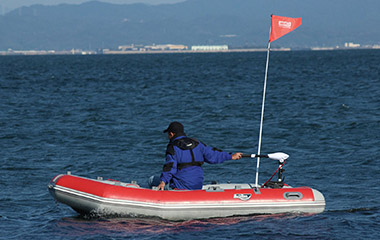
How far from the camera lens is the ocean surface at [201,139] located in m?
9.27

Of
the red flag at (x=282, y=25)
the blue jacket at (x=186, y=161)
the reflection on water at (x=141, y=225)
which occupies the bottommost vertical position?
the reflection on water at (x=141, y=225)

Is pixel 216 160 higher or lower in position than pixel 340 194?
higher

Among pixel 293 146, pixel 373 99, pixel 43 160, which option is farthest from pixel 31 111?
pixel 373 99

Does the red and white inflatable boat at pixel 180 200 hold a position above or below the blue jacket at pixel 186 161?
below

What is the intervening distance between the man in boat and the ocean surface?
67 cm

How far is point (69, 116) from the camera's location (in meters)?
25.4

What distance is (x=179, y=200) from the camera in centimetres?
931

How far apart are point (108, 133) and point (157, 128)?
1985 mm

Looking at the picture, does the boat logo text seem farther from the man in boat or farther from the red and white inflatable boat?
the man in boat

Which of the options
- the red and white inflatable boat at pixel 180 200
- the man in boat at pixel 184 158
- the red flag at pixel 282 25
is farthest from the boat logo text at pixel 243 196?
A: the red flag at pixel 282 25

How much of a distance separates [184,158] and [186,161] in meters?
0.06

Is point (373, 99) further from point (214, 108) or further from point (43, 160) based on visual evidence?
point (43, 160)

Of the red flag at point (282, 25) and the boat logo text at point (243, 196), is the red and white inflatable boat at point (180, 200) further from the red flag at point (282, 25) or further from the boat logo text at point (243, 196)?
the red flag at point (282, 25)

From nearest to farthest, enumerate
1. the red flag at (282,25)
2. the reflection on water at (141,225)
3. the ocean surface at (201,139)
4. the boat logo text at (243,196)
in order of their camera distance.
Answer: the reflection on water at (141,225)
the ocean surface at (201,139)
the boat logo text at (243,196)
the red flag at (282,25)
